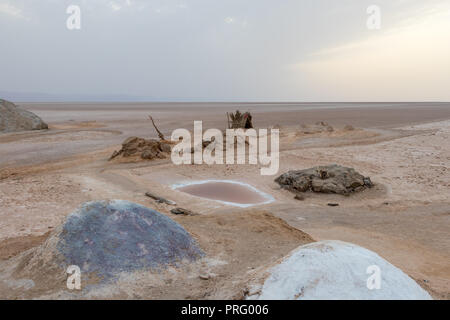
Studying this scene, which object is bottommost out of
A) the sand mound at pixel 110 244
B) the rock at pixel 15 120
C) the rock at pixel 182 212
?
the rock at pixel 182 212

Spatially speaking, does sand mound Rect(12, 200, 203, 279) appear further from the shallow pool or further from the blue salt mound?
the shallow pool

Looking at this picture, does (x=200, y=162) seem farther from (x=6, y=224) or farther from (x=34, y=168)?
(x=6, y=224)

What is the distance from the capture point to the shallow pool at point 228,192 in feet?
26.1

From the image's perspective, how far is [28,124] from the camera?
806 inches

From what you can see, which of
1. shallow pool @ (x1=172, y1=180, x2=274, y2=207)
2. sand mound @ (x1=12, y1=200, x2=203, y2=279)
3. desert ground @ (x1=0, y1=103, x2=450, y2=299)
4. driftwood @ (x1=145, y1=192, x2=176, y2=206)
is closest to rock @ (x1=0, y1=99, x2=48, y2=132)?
desert ground @ (x1=0, y1=103, x2=450, y2=299)

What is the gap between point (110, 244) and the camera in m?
3.98

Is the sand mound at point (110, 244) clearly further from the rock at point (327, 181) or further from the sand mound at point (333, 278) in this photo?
the rock at point (327, 181)

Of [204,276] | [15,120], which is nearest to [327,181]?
[204,276]

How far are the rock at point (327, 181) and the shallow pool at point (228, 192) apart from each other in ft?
2.98

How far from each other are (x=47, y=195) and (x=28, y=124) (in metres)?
15.3

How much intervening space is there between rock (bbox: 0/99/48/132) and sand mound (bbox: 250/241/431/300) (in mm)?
21021

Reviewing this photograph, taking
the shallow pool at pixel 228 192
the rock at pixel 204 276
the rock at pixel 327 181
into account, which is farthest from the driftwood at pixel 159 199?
the rock at pixel 204 276

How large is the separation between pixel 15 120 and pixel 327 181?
62.9 feet

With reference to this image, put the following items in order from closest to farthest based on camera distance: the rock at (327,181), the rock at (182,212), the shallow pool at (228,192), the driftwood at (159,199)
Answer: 1. the rock at (182,212)
2. the driftwood at (159,199)
3. the shallow pool at (228,192)
4. the rock at (327,181)
